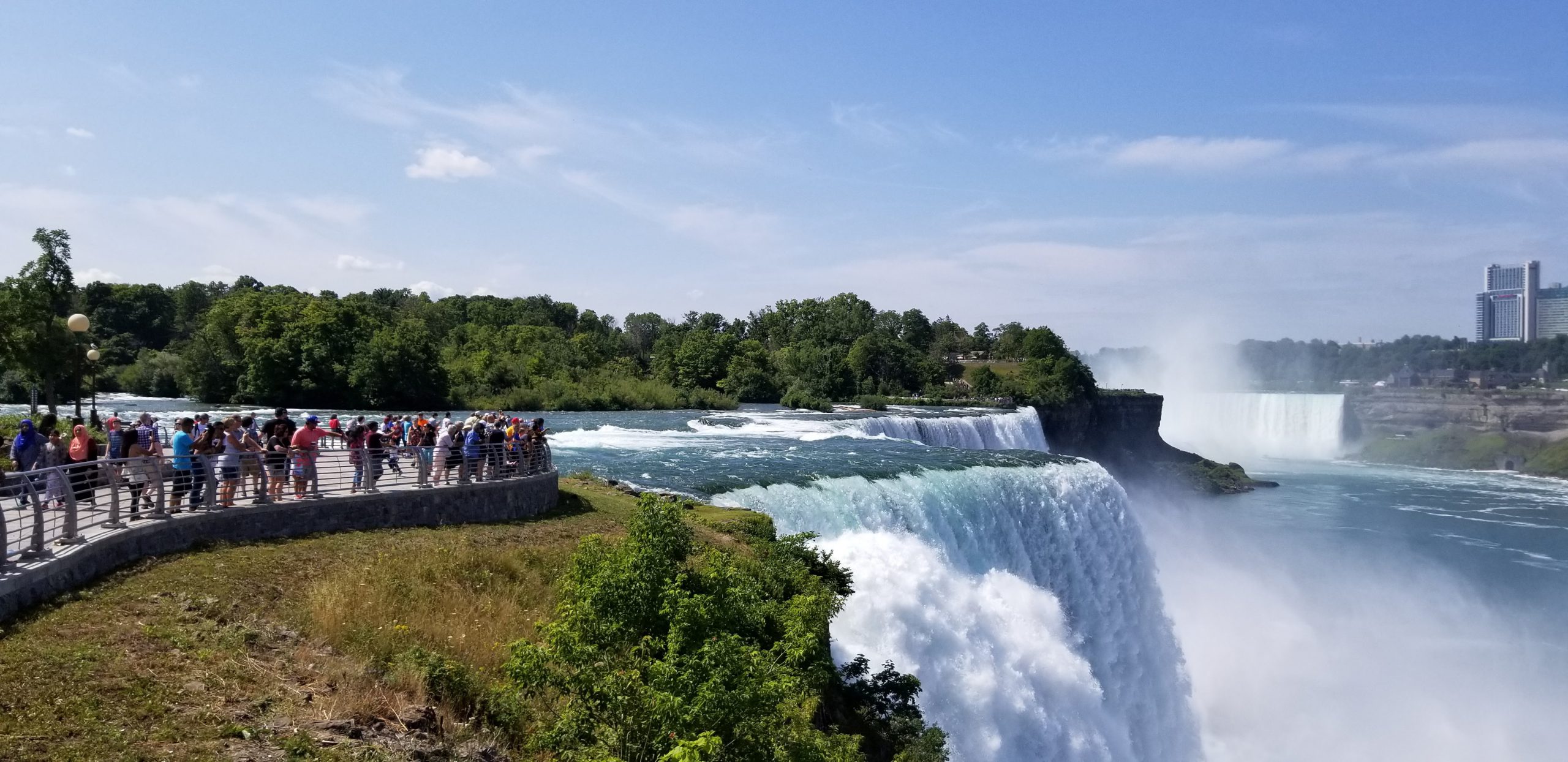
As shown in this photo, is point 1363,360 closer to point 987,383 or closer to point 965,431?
point 987,383

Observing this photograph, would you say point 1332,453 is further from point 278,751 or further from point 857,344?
point 278,751

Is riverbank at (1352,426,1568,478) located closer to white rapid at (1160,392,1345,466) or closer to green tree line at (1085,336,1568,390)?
white rapid at (1160,392,1345,466)

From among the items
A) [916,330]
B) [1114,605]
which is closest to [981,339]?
[916,330]

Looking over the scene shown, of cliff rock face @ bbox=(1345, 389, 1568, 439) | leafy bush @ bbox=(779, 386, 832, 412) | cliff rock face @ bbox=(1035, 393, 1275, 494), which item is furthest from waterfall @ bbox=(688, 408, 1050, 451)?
cliff rock face @ bbox=(1345, 389, 1568, 439)

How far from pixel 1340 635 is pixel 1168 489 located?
3184 cm

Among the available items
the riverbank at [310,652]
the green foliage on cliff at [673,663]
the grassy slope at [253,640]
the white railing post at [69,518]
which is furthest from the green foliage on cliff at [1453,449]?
the white railing post at [69,518]

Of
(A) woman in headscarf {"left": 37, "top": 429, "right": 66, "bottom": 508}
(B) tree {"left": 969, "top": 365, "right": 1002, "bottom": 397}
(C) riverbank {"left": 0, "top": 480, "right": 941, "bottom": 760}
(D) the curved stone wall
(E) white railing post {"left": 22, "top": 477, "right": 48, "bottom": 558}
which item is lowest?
(C) riverbank {"left": 0, "top": 480, "right": 941, "bottom": 760}

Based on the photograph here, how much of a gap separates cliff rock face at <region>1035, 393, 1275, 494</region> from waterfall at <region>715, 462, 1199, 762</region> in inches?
1639

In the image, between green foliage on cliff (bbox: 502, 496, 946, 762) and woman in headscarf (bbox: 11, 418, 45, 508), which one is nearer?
green foliage on cliff (bbox: 502, 496, 946, 762)

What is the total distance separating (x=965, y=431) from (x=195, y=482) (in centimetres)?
3437

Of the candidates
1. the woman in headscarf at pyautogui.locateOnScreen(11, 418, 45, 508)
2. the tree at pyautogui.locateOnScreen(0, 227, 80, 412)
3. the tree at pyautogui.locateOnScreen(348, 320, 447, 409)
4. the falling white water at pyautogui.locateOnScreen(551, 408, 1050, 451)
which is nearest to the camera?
the woman in headscarf at pyautogui.locateOnScreen(11, 418, 45, 508)

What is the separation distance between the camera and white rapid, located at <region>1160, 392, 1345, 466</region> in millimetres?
88562

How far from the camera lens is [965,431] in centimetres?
4328

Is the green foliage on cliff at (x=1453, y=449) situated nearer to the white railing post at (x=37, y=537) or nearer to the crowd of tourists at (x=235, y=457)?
the crowd of tourists at (x=235, y=457)
